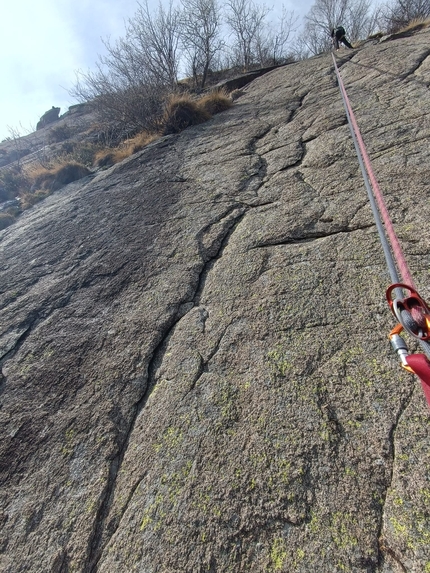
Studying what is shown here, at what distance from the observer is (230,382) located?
5.49 ft

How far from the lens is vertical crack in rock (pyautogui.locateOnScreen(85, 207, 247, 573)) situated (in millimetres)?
1317

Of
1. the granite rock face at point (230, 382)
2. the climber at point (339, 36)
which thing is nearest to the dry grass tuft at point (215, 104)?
the granite rock face at point (230, 382)

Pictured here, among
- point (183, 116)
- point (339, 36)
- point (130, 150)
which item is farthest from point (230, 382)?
point (339, 36)

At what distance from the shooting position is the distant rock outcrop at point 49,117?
63.1 feet

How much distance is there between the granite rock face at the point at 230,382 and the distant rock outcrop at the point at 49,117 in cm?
1992

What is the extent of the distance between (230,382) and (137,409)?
0.53m

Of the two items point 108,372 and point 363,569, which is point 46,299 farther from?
point 363,569

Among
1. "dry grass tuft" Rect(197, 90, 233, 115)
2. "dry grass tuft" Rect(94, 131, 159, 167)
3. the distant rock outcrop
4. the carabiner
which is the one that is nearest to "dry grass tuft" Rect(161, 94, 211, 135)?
"dry grass tuft" Rect(197, 90, 233, 115)

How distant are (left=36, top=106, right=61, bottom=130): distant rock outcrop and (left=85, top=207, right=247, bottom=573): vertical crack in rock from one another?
21234 millimetres

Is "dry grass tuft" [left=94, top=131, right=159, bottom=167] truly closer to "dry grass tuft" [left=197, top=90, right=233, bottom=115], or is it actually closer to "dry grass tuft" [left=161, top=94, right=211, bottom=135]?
"dry grass tuft" [left=161, top=94, right=211, bottom=135]

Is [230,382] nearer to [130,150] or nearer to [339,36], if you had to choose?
[130,150]

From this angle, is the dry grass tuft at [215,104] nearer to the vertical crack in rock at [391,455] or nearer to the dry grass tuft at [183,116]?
the dry grass tuft at [183,116]

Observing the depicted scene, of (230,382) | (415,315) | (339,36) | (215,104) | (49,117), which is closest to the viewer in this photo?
(415,315)

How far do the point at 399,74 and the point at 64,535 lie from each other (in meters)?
5.49
